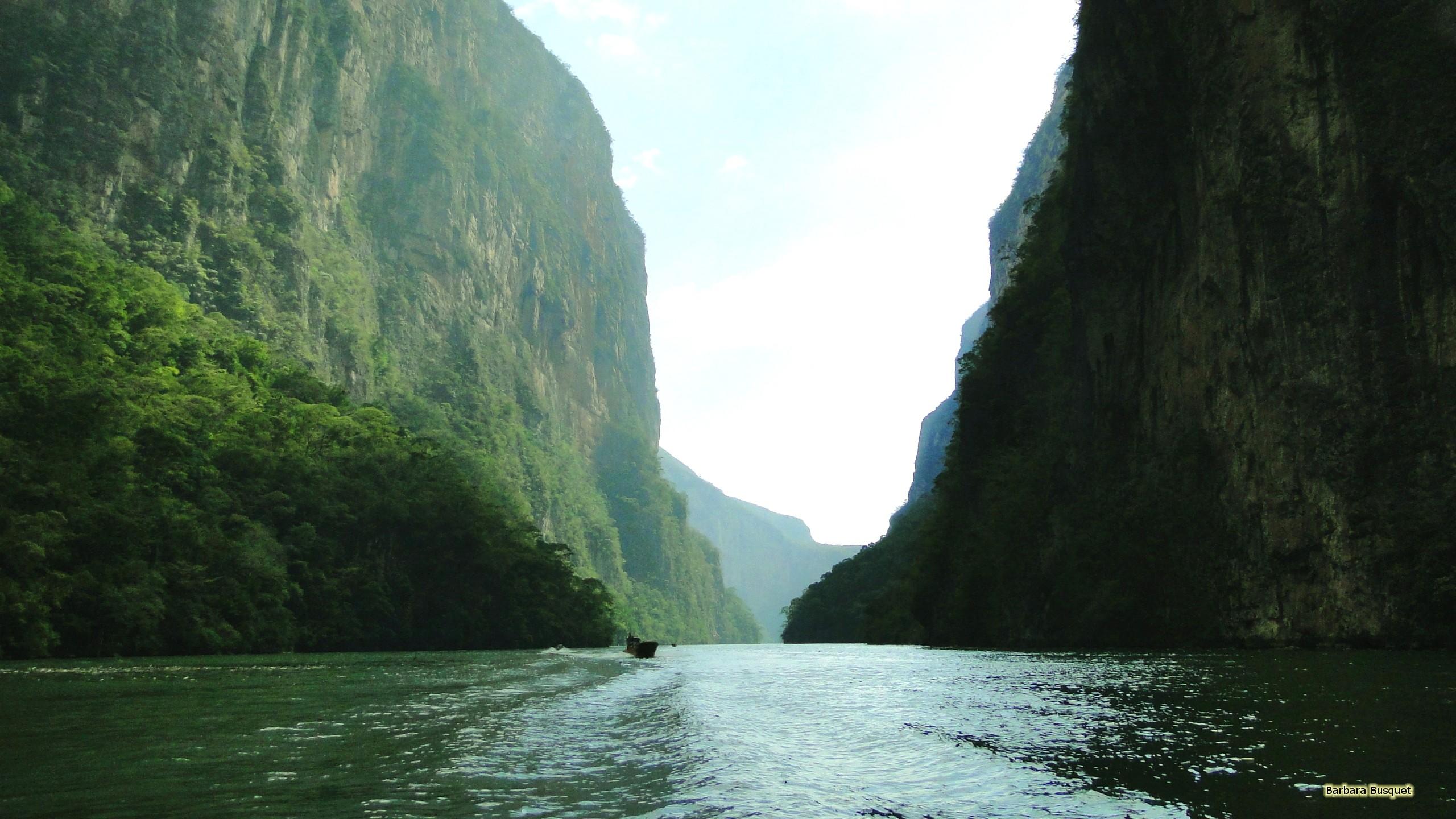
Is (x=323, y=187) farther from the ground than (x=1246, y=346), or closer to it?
farther from the ground

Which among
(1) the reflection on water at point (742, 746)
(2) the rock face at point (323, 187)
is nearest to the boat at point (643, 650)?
(1) the reflection on water at point (742, 746)

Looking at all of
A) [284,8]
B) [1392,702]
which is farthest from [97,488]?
[284,8]

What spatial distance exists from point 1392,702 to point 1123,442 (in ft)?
119

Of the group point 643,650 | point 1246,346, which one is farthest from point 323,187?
point 1246,346

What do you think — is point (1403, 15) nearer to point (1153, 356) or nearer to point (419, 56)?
point (1153, 356)

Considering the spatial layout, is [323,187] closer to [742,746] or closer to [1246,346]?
[1246,346]

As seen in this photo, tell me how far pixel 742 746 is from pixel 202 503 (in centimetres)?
4656

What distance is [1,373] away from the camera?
1647 inches

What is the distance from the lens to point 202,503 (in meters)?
51.8

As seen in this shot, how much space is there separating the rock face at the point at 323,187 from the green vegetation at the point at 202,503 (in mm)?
12675

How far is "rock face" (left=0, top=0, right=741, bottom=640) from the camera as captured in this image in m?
88.1

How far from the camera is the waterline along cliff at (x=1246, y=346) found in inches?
1298

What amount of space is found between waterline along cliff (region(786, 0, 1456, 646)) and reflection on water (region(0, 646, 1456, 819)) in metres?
10.3

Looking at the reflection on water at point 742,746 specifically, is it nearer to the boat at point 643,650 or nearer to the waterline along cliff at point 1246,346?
the waterline along cliff at point 1246,346
